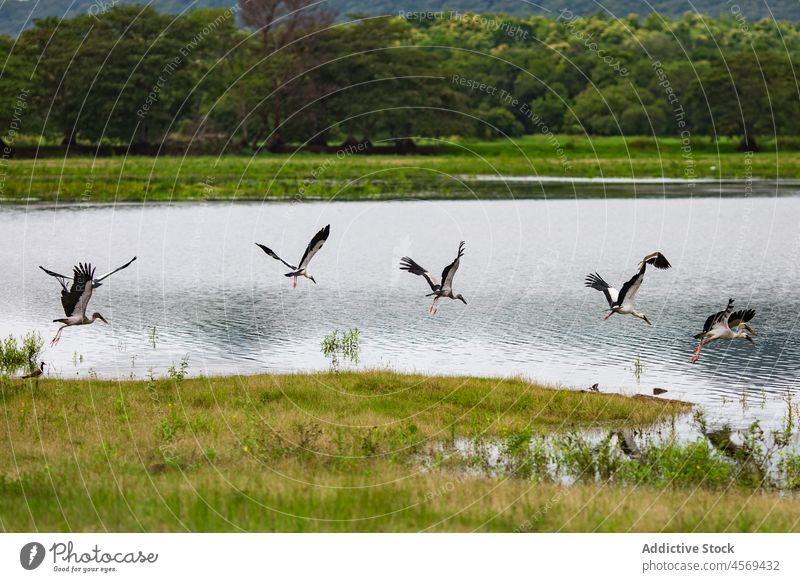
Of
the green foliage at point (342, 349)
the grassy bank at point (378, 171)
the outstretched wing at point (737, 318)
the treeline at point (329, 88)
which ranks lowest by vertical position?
the green foliage at point (342, 349)

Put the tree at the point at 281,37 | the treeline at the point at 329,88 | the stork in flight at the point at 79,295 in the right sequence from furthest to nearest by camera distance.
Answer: the tree at the point at 281,37
the treeline at the point at 329,88
the stork in flight at the point at 79,295

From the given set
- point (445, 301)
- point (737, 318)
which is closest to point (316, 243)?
point (737, 318)

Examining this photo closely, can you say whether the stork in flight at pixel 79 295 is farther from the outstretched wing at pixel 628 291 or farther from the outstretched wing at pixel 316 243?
the outstretched wing at pixel 628 291

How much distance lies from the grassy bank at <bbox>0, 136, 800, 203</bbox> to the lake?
9.73m

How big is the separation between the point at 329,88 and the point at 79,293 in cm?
10403

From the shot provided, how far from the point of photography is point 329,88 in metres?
122

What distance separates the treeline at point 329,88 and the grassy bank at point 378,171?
140 inches

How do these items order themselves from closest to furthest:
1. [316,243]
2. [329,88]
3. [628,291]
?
[628,291] → [316,243] → [329,88]

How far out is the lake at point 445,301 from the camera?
27.1m

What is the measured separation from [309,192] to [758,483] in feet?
225

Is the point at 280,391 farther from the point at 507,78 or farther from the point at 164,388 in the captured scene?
the point at 507,78

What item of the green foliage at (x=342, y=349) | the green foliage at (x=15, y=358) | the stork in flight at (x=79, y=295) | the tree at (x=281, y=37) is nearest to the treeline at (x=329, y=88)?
the tree at (x=281, y=37)

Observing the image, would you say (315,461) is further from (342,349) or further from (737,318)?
(342,349)
